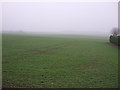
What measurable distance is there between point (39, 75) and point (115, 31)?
138 feet

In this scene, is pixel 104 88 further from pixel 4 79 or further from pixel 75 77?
pixel 4 79

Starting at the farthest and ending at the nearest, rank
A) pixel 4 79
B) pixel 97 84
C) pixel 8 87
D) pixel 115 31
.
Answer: pixel 115 31 → pixel 4 79 → pixel 97 84 → pixel 8 87

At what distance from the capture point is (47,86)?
5.64 m

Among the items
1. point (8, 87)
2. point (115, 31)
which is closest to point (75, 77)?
point (8, 87)

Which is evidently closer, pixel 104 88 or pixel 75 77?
pixel 104 88

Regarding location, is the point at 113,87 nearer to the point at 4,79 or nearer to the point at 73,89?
the point at 73,89

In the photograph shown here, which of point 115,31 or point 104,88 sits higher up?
point 115,31

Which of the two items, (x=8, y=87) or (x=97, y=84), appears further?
(x=97, y=84)

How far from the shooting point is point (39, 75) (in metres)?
7.07

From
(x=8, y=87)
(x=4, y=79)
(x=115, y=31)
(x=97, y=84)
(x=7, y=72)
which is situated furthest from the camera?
A: (x=115, y=31)

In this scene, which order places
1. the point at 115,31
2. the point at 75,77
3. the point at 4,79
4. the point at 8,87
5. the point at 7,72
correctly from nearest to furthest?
1. the point at 8,87
2. the point at 4,79
3. the point at 75,77
4. the point at 7,72
5. the point at 115,31

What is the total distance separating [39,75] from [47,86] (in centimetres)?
152

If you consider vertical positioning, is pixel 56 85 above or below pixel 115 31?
below

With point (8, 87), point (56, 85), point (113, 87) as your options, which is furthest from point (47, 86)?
point (113, 87)
